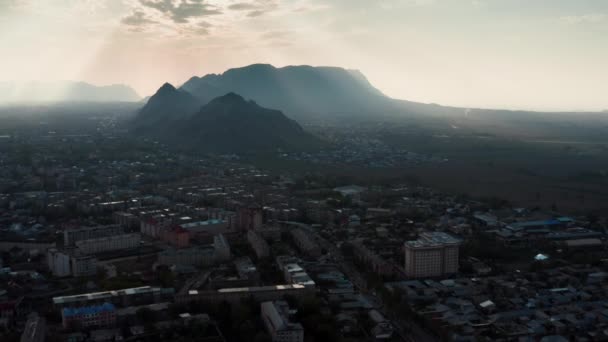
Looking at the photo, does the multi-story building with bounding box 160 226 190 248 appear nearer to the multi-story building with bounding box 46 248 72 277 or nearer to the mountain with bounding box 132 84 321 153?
the multi-story building with bounding box 46 248 72 277

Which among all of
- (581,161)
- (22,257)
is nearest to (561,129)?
(581,161)

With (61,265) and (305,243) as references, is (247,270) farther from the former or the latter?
(61,265)

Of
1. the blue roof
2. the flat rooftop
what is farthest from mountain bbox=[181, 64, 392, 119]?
the blue roof

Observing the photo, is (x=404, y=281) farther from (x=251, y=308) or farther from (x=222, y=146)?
(x=222, y=146)

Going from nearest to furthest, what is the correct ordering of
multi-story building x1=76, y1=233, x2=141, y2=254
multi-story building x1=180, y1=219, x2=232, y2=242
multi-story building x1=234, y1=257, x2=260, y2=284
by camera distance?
multi-story building x1=234, y1=257, x2=260, y2=284, multi-story building x1=76, y1=233, x2=141, y2=254, multi-story building x1=180, y1=219, x2=232, y2=242

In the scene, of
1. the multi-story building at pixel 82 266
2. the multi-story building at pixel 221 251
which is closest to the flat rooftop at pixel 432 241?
the multi-story building at pixel 221 251
